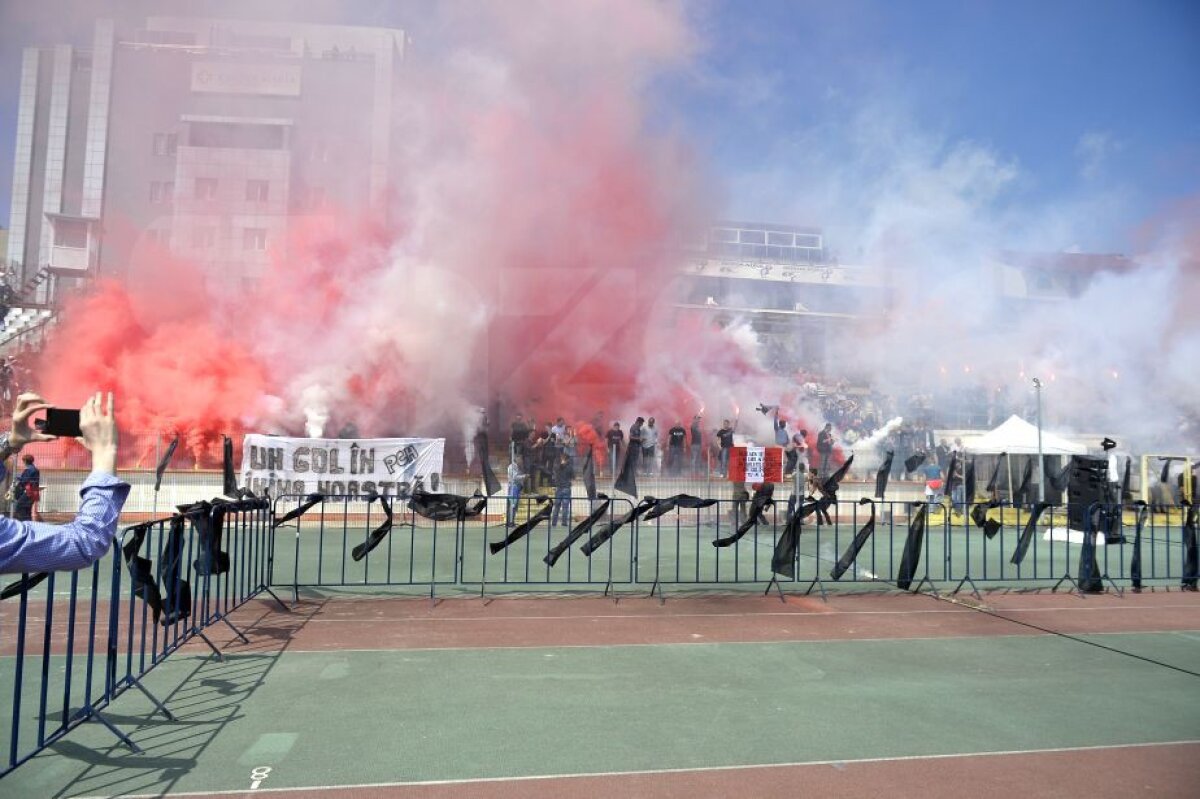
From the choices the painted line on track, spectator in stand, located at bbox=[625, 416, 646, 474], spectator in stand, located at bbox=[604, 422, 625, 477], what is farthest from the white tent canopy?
the painted line on track

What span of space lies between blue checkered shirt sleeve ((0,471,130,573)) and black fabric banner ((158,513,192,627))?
13.1ft

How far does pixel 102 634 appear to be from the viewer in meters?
7.56

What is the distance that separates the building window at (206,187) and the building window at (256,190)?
2001 mm

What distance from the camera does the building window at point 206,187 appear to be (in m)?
36.3

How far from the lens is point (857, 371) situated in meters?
35.8

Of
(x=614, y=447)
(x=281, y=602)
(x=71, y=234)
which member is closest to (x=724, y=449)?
(x=614, y=447)

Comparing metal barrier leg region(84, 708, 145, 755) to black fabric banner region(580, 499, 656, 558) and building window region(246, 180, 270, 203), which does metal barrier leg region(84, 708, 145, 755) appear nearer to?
black fabric banner region(580, 499, 656, 558)

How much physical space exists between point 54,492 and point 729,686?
1710cm

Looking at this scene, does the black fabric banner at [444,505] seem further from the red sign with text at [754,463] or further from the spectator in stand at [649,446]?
the spectator in stand at [649,446]

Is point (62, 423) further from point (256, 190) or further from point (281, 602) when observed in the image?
point (256, 190)

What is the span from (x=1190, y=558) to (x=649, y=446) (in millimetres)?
12570

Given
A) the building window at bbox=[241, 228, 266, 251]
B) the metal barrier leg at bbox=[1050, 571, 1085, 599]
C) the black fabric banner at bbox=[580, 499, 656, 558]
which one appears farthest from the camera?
the building window at bbox=[241, 228, 266, 251]

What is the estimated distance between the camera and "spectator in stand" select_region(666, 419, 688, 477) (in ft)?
64.8

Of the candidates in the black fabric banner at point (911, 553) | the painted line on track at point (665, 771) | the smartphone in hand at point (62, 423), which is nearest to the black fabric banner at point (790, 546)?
the black fabric banner at point (911, 553)
